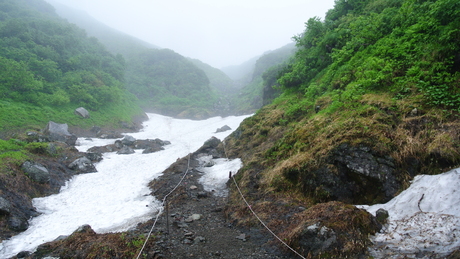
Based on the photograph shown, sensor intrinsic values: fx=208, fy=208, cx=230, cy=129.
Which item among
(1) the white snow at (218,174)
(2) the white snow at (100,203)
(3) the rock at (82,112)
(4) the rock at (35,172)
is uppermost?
(3) the rock at (82,112)

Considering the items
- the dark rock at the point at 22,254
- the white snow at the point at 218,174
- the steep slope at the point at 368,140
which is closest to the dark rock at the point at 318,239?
the steep slope at the point at 368,140

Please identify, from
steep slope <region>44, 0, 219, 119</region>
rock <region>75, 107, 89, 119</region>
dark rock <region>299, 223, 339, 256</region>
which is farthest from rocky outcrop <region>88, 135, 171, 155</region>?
steep slope <region>44, 0, 219, 119</region>

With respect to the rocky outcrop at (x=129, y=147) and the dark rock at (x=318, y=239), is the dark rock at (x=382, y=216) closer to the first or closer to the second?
the dark rock at (x=318, y=239)

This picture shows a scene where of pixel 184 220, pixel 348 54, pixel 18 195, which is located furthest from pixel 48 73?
pixel 348 54

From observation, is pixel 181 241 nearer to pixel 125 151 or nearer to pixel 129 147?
pixel 125 151

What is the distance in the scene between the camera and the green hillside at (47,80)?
23.0 meters

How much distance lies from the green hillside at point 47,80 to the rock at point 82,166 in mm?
9904

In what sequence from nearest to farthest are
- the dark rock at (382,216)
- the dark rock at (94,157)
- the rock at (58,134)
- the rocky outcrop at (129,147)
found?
1. the dark rock at (382,216)
2. the dark rock at (94,157)
3. the rock at (58,134)
4. the rocky outcrop at (129,147)

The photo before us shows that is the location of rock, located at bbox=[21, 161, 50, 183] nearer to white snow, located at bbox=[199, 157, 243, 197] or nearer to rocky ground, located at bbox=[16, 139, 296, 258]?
rocky ground, located at bbox=[16, 139, 296, 258]

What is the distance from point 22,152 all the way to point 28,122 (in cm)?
1131

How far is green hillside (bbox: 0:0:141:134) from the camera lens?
2295cm

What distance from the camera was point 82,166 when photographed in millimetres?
14531

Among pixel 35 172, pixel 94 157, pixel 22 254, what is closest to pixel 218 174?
pixel 22 254

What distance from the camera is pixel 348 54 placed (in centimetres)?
1073
